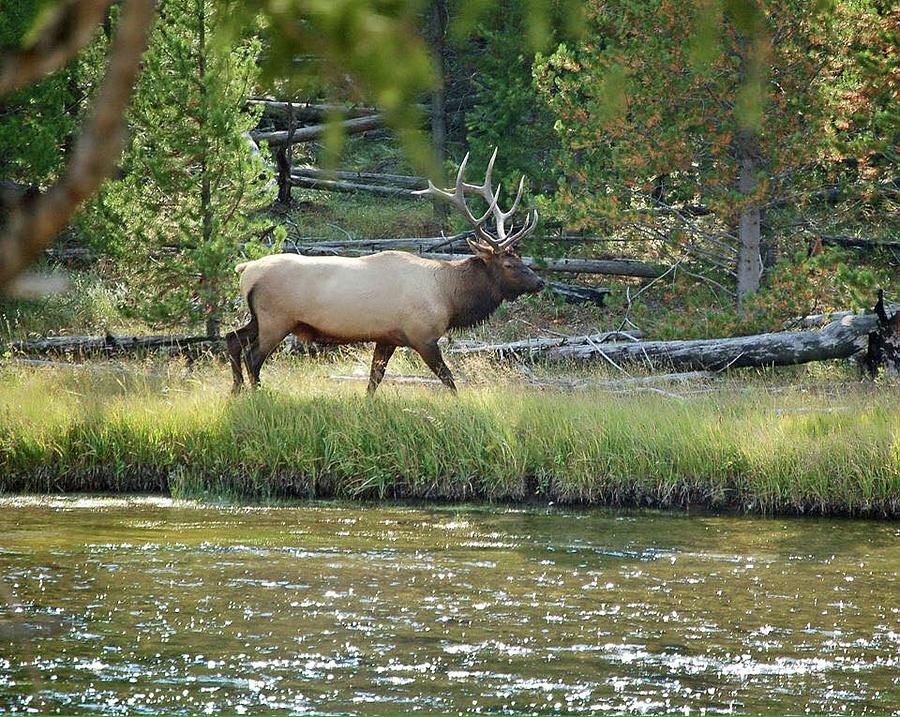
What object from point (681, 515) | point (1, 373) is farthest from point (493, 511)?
point (1, 373)

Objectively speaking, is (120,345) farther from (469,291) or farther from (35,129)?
(469,291)

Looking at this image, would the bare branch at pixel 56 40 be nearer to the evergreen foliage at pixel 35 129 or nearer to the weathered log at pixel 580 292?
the evergreen foliage at pixel 35 129

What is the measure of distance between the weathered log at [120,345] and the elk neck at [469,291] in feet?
10.7

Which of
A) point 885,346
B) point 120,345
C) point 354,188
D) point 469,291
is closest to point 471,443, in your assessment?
point 469,291

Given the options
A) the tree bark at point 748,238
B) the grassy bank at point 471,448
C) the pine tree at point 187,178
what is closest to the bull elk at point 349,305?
the grassy bank at point 471,448

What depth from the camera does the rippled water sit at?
5.41 metres

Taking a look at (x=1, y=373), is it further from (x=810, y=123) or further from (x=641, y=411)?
(x=810, y=123)

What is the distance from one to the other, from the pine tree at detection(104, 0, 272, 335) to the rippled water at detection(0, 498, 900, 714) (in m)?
4.39

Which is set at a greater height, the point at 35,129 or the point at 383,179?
the point at 383,179

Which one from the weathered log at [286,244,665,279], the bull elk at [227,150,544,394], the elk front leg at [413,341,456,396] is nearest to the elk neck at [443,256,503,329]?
the bull elk at [227,150,544,394]

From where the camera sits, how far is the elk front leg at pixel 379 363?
11742 millimetres

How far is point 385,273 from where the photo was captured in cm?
1186

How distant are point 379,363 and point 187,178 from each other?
3142 mm

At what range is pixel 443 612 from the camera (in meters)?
6.69
